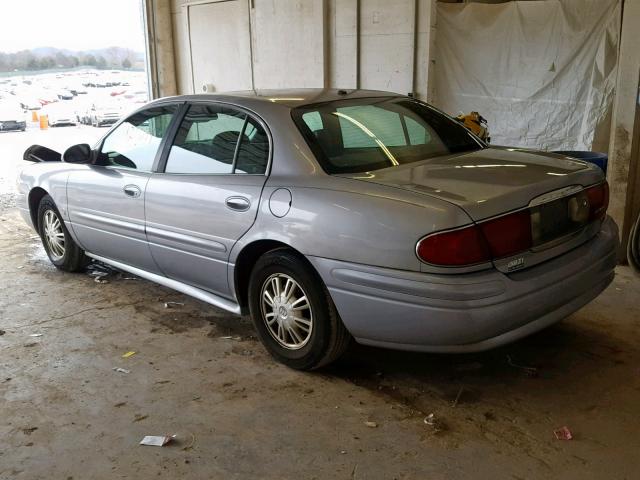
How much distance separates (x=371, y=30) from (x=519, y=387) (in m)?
5.25

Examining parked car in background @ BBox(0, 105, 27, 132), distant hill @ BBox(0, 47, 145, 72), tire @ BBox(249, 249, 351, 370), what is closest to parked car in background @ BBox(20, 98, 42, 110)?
parked car in background @ BBox(0, 105, 27, 132)

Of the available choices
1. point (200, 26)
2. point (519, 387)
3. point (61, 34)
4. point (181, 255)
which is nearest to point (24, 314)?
point (181, 255)

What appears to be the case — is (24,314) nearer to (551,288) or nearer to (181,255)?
(181,255)

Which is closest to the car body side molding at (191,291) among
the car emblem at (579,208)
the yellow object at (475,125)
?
the car emblem at (579,208)

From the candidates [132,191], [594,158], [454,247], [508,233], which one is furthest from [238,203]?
[594,158]

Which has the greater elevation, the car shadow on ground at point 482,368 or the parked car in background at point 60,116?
the parked car in background at point 60,116

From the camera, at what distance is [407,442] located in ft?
9.37

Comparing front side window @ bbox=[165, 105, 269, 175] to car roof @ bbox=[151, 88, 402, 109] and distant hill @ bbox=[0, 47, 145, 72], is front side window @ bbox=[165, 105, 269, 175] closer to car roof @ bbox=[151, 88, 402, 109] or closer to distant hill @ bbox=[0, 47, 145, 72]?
car roof @ bbox=[151, 88, 402, 109]

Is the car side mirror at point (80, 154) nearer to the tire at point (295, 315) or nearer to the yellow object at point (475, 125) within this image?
the tire at point (295, 315)

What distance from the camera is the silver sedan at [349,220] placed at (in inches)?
111

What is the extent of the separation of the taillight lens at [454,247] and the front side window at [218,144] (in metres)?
1.18

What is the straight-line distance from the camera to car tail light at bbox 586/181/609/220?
Result: 337 centimetres

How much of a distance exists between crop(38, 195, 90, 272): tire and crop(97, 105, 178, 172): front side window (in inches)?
36.8

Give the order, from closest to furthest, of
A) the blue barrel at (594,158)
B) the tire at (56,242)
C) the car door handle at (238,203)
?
the car door handle at (238,203) < the blue barrel at (594,158) < the tire at (56,242)
